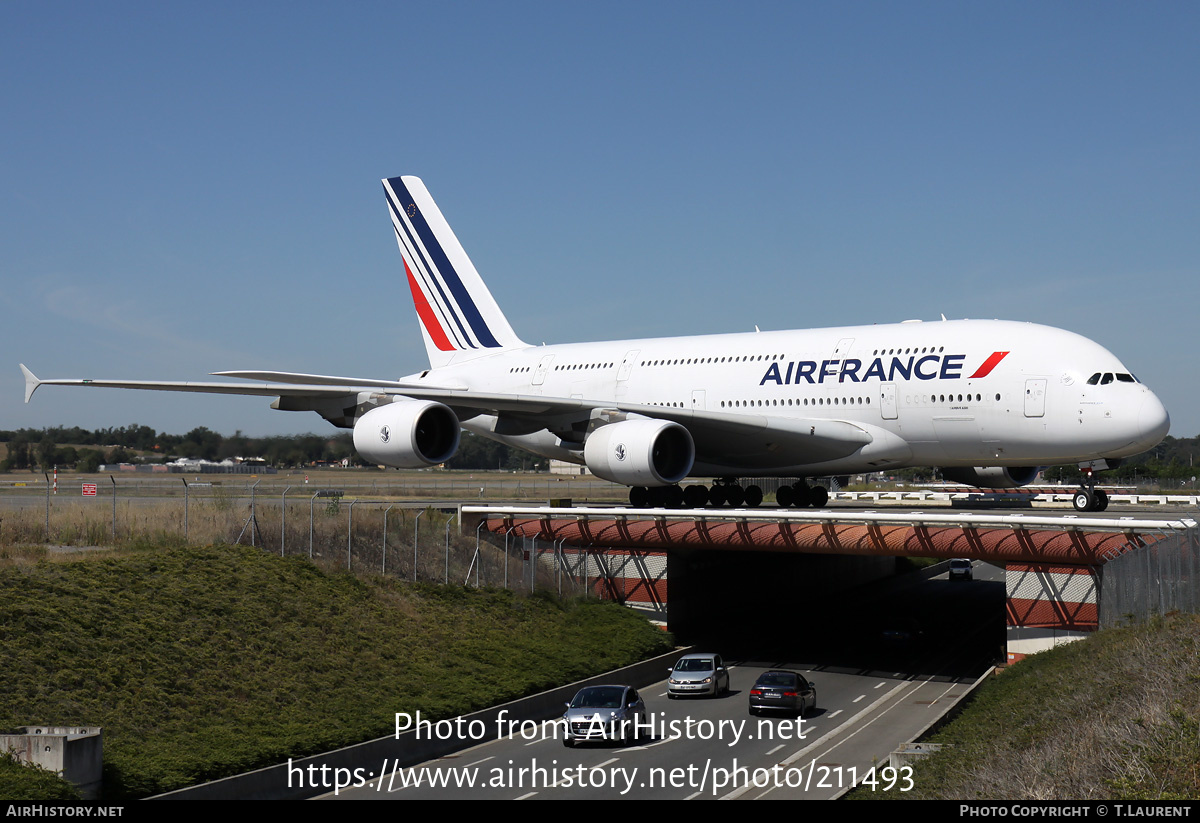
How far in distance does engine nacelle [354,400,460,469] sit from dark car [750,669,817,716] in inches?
446

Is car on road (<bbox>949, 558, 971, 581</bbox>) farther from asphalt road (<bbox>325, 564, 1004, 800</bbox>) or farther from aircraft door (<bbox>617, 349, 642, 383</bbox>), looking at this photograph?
aircraft door (<bbox>617, 349, 642, 383</bbox>)

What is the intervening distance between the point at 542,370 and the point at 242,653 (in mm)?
19030

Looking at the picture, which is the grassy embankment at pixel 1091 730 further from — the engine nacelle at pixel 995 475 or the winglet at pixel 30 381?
the winglet at pixel 30 381

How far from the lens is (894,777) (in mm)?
20156

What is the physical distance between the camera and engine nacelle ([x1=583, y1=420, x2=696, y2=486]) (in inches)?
1303

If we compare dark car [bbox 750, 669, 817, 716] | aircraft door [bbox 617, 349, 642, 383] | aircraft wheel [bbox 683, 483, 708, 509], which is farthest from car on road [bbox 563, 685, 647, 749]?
aircraft door [bbox 617, 349, 642, 383]

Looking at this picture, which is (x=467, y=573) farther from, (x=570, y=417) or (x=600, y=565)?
(x=570, y=417)

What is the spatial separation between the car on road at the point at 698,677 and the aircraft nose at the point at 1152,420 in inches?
533

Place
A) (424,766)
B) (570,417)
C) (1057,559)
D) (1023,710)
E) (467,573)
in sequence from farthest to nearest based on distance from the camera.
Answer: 1. (467,573)
2. (570,417)
3. (1057,559)
4. (424,766)
5. (1023,710)

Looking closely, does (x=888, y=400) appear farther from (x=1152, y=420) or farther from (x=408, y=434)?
(x=408, y=434)

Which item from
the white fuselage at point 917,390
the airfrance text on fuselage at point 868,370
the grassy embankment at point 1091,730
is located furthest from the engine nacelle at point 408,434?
the grassy embankment at point 1091,730

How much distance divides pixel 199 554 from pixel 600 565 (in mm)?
15059

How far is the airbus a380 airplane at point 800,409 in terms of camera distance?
3148 cm
